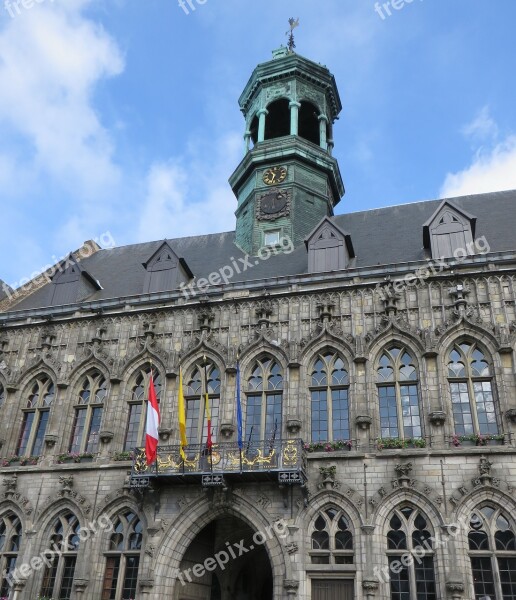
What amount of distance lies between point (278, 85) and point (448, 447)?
21.4 metres

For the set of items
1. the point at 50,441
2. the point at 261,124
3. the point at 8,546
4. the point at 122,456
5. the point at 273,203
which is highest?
the point at 261,124

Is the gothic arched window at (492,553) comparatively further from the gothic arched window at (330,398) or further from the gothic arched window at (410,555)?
the gothic arched window at (330,398)

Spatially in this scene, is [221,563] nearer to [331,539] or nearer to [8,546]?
[331,539]

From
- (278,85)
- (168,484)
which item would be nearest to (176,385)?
(168,484)

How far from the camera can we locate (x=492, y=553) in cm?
1627

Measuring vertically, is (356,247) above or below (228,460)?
above

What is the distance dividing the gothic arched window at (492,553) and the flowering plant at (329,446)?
13.3ft

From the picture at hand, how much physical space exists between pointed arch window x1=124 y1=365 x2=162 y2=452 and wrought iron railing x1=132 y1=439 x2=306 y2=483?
1.60m

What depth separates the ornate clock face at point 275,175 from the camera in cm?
2866

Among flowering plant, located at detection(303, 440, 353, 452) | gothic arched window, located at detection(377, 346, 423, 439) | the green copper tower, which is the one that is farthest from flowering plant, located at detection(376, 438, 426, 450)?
the green copper tower

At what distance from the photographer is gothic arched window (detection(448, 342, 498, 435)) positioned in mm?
18016

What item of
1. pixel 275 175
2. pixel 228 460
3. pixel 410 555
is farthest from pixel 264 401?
pixel 275 175

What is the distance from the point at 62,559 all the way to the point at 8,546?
2160 millimetres

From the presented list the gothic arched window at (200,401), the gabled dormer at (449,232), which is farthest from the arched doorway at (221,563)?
the gabled dormer at (449,232)
